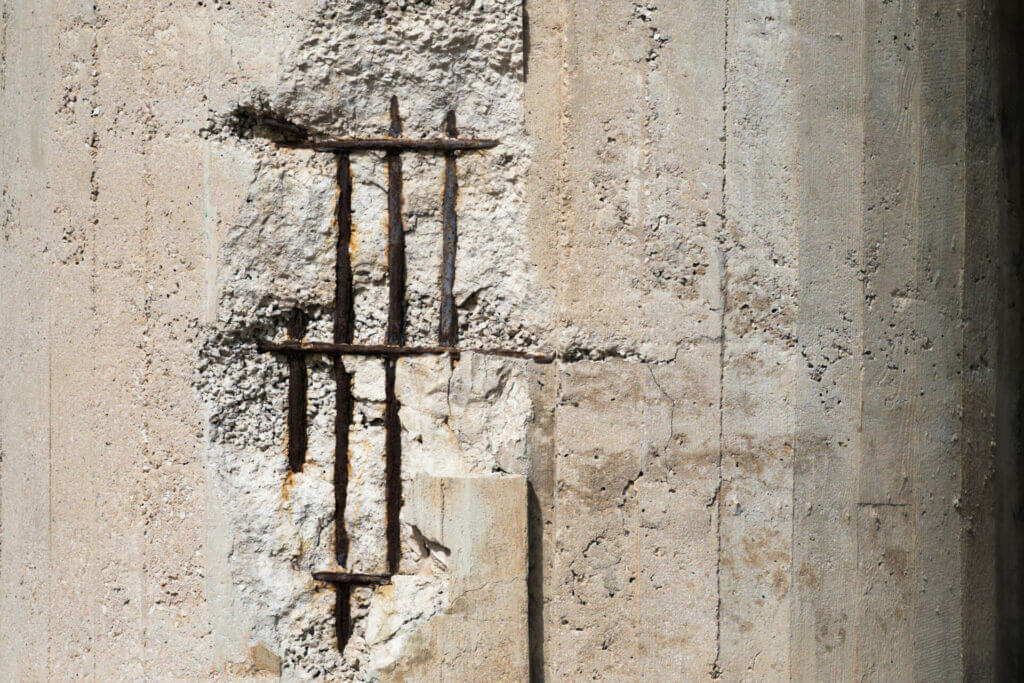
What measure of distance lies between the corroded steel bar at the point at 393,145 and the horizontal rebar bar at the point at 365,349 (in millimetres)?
452

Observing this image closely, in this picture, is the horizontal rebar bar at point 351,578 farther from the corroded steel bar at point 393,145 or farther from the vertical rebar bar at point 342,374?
the corroded steel bar at point 393,145

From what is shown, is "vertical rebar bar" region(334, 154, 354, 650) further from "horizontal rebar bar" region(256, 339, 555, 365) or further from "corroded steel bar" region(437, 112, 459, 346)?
"corroded steel bar" region(437, 112, 459, 346)

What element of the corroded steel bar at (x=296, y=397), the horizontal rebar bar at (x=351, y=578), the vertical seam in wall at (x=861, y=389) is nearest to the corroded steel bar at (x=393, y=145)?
the corroded steel bar at (x=296, y=397)

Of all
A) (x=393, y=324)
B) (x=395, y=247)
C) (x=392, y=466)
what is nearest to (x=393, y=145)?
(x=395, y=247)

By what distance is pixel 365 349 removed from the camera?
2.11 metres

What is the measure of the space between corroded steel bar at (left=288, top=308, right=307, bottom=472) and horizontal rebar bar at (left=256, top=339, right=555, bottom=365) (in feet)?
0.09

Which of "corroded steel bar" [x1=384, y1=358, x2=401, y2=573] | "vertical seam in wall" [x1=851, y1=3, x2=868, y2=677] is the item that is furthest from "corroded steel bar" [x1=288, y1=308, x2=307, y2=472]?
"vertical seam in wall" [x1=851, y1=3, x2=868, y2=677]

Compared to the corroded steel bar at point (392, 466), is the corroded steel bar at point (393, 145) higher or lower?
higher

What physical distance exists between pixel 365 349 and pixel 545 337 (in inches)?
16.5

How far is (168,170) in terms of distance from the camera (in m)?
2.08

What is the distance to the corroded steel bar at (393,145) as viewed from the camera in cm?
209

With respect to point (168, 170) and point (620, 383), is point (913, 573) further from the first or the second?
point (168, 170)

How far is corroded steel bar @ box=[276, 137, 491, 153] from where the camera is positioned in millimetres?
2094

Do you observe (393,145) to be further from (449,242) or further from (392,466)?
(392,466)
